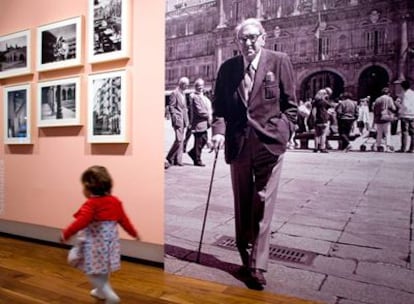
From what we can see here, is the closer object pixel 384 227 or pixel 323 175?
pixel 384 227

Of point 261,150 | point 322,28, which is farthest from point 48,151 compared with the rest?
point 322,28

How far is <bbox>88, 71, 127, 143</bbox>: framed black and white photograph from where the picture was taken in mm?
3449

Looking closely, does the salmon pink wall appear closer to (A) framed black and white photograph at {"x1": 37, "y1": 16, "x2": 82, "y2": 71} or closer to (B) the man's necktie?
(A) framed black and white photograph at {"x1": 37, "y1": 16, "x2": 82, "y2": 71}

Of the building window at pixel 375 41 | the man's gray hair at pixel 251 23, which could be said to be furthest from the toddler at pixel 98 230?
the building window at pixel 375 41

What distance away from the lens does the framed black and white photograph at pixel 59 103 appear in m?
3.81

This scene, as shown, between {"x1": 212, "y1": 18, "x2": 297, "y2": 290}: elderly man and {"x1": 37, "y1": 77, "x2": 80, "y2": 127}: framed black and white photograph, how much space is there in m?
1.60

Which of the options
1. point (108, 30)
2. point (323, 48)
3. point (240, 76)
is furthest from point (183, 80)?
point (323, 48)

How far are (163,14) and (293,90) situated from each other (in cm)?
131

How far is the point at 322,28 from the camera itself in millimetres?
2637

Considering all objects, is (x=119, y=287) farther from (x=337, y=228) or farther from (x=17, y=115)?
(x=17, y=115)

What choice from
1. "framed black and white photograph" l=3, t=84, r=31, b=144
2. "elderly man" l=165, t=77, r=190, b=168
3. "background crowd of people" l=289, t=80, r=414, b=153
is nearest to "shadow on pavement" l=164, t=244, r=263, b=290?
"elderly man" l=165, t=77, r=190, b=168

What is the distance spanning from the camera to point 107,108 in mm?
3559

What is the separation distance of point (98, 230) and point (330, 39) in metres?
1.97

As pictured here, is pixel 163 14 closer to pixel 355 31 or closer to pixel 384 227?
pixel 355 31
